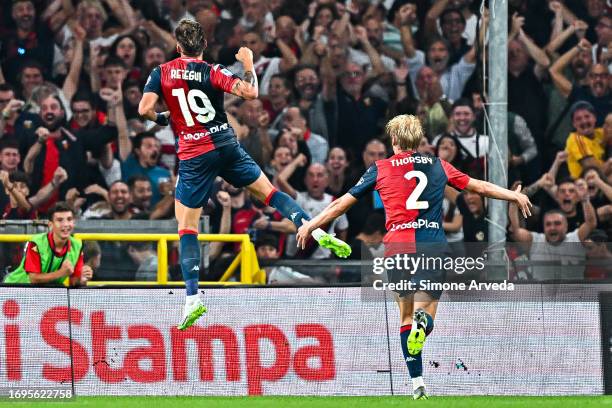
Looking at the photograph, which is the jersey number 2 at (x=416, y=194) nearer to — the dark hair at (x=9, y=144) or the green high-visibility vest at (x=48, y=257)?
the green high-visibility vest at (x=48, y=257)

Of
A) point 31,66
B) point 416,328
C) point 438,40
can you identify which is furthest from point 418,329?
point 31,66

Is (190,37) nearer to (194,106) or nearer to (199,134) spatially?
(194,106)

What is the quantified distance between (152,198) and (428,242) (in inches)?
265

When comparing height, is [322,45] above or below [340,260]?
above

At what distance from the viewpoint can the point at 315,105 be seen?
17172mm

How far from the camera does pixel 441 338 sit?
39.8 ft

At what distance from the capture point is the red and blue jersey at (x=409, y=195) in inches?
412

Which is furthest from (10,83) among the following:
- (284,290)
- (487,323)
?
(487,323)

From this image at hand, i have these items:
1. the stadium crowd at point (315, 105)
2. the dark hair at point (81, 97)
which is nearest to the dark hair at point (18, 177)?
the stadium crowd at point (315, 105)

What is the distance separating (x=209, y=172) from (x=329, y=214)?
3.66 feet

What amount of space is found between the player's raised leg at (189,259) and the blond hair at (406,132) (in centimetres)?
180

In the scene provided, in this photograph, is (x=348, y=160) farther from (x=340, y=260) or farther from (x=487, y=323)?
(x=487, y=323)

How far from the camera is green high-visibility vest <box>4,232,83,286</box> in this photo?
1307 centimetres

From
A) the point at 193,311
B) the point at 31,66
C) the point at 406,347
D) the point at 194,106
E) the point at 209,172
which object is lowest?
the point at 406,347
